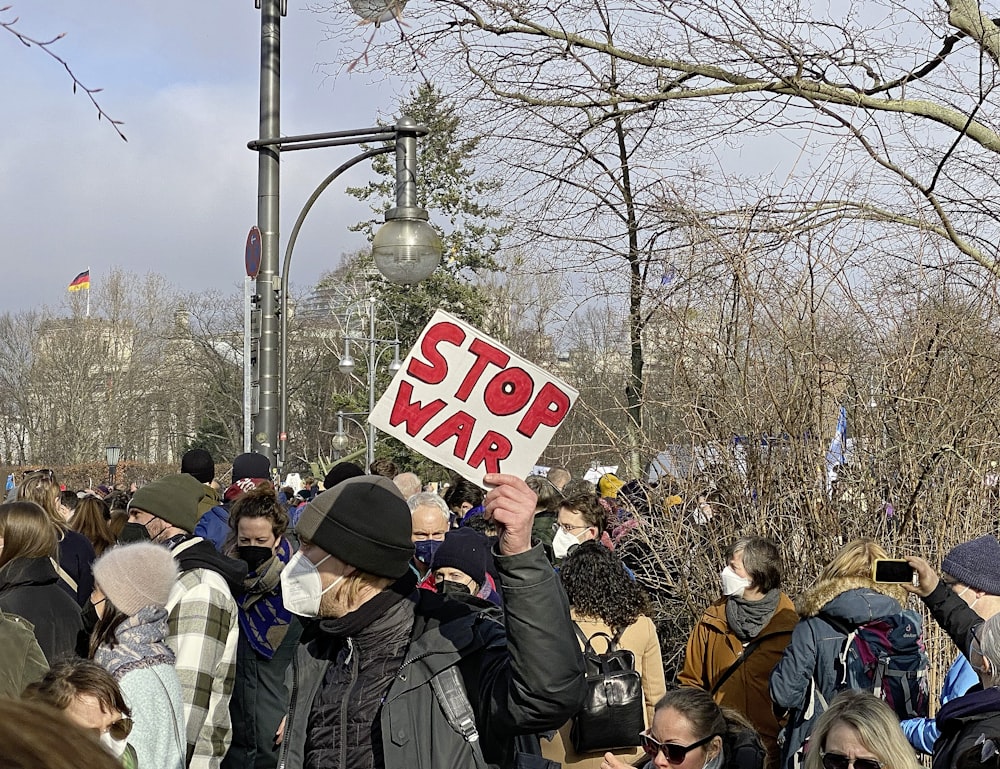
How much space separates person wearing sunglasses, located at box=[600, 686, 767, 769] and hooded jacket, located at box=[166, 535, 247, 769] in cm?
165

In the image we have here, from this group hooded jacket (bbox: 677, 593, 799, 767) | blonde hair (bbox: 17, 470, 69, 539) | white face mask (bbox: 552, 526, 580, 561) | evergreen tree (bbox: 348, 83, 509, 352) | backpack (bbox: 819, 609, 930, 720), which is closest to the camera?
backpack (bbox: 819, 609, 930, 720)

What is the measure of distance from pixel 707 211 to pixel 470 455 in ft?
16.9

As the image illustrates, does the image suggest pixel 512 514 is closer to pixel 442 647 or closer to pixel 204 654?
pixel 442 647

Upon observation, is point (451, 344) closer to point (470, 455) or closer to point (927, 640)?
point (470, 455)

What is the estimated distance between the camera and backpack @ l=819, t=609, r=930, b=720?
5266 millimetres

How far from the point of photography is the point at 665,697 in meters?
4.57

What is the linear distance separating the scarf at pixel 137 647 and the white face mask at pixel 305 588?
54.1 inches

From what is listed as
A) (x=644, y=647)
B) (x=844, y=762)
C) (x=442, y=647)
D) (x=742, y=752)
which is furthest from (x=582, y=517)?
(x=442, y=647)

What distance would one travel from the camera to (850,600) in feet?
18.2

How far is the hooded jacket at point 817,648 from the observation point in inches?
216

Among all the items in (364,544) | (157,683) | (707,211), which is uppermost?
(707,211)

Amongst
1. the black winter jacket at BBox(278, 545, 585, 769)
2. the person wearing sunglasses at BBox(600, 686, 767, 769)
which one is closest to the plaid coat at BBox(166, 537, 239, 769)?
the person wearing sunglasses at BBox(600, 686, 767, 769)

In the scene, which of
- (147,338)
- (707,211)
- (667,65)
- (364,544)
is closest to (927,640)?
(707,211)

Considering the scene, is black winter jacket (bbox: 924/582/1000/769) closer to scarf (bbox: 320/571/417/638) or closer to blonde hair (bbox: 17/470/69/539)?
scarf (bbox: 320/571/417/638)
